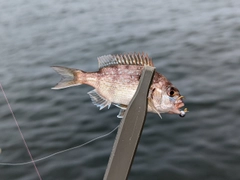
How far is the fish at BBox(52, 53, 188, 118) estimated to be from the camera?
3029 millimetres

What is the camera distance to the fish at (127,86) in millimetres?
3029

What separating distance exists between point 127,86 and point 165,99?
1.11 feet

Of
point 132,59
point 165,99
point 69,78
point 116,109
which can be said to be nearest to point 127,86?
point 132,59

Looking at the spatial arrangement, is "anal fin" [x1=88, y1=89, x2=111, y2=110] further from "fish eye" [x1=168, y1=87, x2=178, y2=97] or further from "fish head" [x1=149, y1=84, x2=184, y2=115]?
"fish eye" [x1=168, y1=87, x2=178, y2=97]

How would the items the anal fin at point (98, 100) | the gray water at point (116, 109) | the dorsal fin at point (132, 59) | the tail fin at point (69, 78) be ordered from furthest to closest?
the gray water at point (116, 109)
the tail fin at point (69, 78)
the anal fin at point (98, 100)
the dorsal fin at point (132, 59)

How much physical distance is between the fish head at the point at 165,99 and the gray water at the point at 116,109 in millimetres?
4075

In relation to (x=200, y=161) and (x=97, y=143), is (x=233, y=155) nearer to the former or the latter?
(x=200, y=161)

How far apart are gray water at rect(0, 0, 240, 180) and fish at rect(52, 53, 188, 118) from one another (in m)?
4.10

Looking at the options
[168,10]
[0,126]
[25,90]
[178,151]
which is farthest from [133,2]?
[178,151]

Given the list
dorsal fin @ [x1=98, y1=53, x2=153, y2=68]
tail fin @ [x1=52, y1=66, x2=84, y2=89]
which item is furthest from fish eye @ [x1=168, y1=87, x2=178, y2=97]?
tail fin @ [x1=52, y1=66, x2=84, y2=89]

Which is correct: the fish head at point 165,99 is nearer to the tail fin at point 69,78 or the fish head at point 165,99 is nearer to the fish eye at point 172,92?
the fish eye at point 172,92

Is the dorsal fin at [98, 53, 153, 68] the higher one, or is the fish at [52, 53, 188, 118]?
the dorsal fin at [98, 53, 153, 68]

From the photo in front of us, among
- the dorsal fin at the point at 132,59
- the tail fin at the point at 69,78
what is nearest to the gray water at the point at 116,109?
the tail fin at the point at 69,78

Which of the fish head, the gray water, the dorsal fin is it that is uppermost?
the dorsal fin
